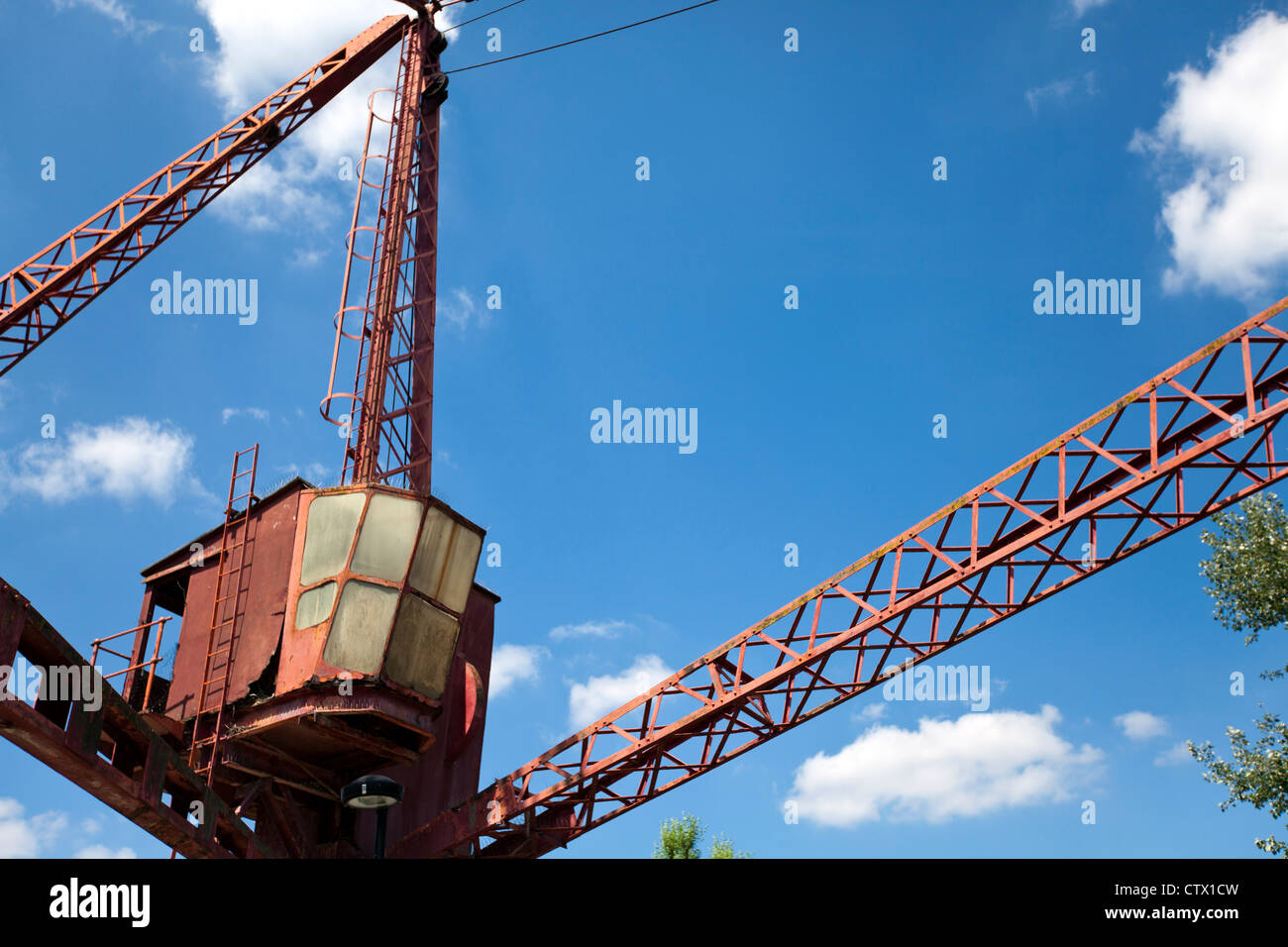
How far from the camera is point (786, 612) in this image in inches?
868

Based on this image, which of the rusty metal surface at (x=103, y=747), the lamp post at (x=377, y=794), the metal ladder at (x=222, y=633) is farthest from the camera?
the metal ladder at (x=222, y=633)

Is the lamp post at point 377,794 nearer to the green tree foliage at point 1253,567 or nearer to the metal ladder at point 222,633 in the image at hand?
the metal ladder at point 222,633

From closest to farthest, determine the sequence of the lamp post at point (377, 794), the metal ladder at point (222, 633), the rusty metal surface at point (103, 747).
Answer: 1. the rusty metal surface at point (103, 747)
2. the lamp post at point (377, 794)
3. the metal ladder at point (222, 633)

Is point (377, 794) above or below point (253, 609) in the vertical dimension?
below

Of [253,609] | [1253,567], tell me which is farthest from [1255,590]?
[253,609]

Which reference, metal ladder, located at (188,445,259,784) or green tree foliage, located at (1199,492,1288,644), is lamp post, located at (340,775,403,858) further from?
green tree foliage, located at (1199,492,1288,644)

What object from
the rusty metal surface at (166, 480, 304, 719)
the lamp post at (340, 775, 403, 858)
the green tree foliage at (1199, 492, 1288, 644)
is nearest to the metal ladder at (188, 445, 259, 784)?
the rusty metal surface at (166, 480, 304, 719)

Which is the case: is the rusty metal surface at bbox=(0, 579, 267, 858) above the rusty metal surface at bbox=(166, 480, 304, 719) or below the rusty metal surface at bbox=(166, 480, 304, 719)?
below

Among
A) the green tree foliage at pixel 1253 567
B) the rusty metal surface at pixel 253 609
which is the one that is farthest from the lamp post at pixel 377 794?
the green tree foliage at pixel 1253 567

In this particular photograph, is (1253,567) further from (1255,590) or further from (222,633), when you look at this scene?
(222,633)

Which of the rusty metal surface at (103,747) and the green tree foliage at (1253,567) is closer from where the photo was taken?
the rusty metal surface at (103,747)

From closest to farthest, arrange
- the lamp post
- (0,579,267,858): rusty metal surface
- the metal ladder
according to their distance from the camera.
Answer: (0,579,267,858): rusty metal surface
the lamp post
the metal ladder
